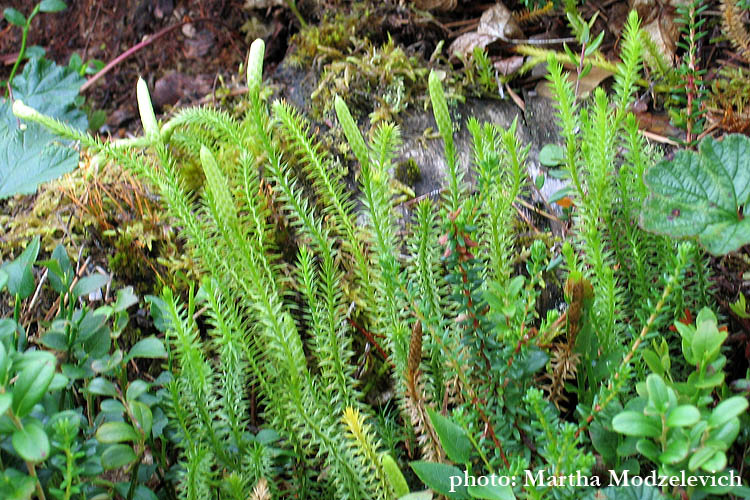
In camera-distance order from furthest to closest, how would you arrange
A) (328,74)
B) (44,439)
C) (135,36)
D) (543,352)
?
(135,36), (328,74), (543,352), (44,439)

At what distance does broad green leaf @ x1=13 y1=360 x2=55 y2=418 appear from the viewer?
1019mm

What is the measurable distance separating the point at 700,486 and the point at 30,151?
1718mm

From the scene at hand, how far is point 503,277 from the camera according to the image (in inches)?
53.7

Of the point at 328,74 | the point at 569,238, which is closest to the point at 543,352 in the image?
the point at 569,238

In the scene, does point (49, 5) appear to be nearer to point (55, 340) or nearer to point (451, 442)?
point (55, 340)

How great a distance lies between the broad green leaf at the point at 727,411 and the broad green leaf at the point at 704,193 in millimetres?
352

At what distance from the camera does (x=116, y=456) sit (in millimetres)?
1147

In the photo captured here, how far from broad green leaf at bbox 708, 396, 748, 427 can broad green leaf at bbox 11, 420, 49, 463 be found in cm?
106

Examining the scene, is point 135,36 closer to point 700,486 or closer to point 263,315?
point 263,315

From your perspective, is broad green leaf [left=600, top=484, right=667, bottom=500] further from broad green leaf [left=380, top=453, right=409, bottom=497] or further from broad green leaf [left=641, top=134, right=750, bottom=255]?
broad green leaf [left=641, top=134, right=750, bottom=255]

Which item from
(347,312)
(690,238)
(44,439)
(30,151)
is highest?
(30,151)

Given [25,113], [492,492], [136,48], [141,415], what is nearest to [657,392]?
[492,492]

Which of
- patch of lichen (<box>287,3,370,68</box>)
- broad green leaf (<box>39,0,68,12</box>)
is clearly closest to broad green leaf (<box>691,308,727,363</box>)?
patch of lichen (<box>287,3,370,68</box>)

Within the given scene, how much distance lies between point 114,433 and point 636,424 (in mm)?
910
